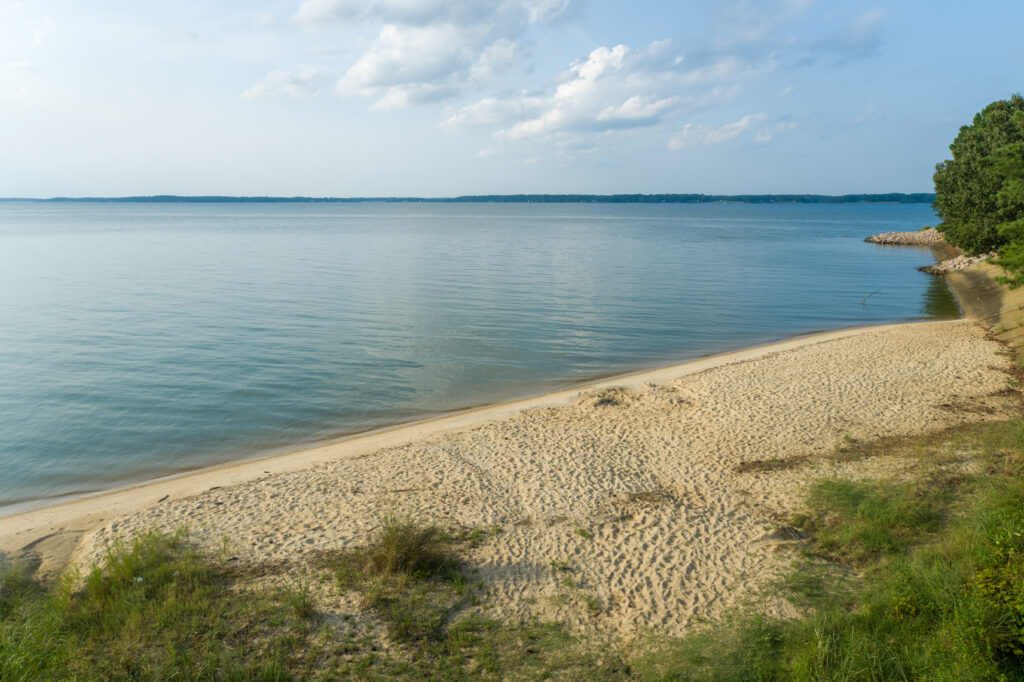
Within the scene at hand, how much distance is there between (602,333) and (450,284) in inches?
637

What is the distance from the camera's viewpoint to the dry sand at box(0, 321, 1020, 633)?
8.85 m

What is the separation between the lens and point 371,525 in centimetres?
1030

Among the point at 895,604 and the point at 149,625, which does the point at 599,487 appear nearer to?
the point at 895,604

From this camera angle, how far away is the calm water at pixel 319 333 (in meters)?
16.0

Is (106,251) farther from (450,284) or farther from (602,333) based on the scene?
(602,333)

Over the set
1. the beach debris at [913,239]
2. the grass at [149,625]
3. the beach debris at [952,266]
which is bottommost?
the grass at [149,625]

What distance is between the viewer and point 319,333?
26.2 metres

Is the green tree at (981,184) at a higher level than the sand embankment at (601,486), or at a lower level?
higher

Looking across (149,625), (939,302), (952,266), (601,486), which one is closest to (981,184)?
(939,302)

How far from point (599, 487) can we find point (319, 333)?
58.5 feet

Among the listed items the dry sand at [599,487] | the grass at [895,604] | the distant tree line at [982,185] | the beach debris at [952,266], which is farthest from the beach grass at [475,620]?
the beach debris at [952,266]

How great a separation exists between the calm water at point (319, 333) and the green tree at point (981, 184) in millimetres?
5411

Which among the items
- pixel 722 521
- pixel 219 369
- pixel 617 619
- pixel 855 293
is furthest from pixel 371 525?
pixel 855 293

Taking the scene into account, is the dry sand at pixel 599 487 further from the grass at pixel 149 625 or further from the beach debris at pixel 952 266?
the beach debris at pixel 952 266
